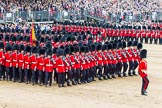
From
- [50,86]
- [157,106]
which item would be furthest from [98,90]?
[157,106]

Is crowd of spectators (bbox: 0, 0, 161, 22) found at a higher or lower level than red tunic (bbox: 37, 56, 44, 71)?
higher

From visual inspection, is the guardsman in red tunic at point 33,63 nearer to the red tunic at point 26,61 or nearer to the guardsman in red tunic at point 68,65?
the red tunic at point 26,61

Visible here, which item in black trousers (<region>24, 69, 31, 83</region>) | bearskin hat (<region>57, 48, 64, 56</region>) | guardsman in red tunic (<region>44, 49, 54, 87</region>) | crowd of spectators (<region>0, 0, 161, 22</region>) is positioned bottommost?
black trousers (<region>24, 69, 31, 83</region>)

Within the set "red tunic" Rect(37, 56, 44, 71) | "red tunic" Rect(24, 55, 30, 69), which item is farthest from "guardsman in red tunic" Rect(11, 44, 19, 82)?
"red tunic" Rect(37, 56, 44, 71)

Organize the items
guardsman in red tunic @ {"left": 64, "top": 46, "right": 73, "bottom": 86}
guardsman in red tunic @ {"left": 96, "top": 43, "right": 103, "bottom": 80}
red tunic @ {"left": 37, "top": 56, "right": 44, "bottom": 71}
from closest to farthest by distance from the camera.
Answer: guardsman in red tunic @ {"left": 64, "top": 46, "right": 73, "bottom": 86} → red tunic @ {"left": 37, "top": 56, "right": 44, "bottom": 71} → guardsman in red tunic @ {"left": 96, "top": 43, "right": 103, "bottom": 80}

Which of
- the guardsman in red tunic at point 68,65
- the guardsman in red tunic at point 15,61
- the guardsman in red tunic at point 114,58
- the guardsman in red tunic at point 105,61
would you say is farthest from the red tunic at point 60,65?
the guardsman in red tunic at point 114,58

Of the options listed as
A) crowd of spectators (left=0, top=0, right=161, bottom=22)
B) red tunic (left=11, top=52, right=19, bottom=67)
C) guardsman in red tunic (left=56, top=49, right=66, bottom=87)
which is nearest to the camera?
guardsman in red tunic (left=56, top=49, right=66, bottom=87)

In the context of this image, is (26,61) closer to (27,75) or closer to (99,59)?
(27,75)

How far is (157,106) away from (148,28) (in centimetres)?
1858

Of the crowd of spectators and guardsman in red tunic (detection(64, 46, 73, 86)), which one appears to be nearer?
guardsman in red tunic (detection(64, 46, 73, 86))

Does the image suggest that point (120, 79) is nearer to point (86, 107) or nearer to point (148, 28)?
point (86, 107)

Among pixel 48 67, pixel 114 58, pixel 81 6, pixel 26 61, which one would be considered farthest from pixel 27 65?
pixel 81 6

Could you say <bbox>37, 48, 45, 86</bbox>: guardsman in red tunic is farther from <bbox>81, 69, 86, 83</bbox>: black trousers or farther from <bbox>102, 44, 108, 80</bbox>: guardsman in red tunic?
<bbox>102, 44, 108, 80</bbox>: guardsman in red tunic

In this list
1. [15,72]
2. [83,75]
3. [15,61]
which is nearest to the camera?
[83,75]
